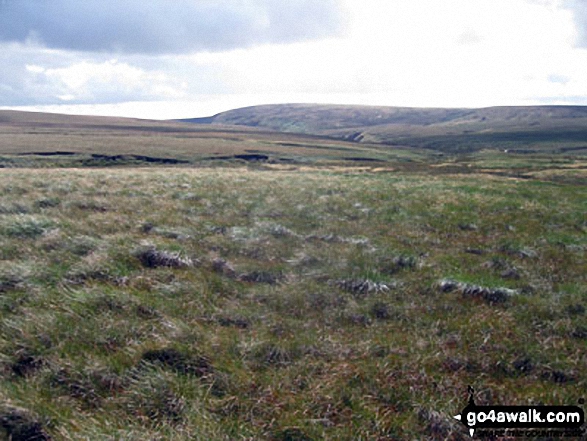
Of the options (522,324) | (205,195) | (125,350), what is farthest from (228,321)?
(205,195)

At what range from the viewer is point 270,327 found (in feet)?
22.8

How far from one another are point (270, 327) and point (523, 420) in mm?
3400

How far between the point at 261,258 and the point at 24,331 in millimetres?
5177

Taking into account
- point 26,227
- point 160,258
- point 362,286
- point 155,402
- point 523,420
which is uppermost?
point 26,227

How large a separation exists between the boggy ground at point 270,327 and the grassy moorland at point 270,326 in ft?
0.08

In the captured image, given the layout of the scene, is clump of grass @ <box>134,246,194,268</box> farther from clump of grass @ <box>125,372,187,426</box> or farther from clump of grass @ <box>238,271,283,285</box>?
clump of grass @ <box>125,372,187,426</box>

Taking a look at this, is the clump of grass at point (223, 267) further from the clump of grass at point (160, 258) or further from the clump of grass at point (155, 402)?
the clump of grass at point (155, 402)

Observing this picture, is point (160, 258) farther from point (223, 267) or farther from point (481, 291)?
point (481, 291)

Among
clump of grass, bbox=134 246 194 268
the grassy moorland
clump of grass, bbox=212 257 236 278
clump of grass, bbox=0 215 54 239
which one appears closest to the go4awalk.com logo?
the grassy moorland

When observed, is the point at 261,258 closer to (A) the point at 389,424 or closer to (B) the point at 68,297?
(B) the point at 68,297

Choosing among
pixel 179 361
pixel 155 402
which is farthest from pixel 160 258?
pixel 155 402

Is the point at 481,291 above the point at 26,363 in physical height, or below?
below

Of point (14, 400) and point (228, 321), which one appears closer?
point (14, 400)

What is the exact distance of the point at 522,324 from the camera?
7473 mm
